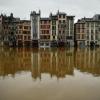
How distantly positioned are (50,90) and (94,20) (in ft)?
240

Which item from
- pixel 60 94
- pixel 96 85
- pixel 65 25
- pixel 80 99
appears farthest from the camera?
pixel 65 25

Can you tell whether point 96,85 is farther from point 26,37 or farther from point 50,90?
point 26,37

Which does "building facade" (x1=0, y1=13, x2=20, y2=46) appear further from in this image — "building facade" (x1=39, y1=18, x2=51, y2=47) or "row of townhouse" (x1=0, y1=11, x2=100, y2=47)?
"building facade" (x1=39, y1=18, x2=51, y2=47)

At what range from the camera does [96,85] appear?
1783cm

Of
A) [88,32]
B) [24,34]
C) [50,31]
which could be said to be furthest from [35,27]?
[88,32]

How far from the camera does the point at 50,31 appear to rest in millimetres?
82500

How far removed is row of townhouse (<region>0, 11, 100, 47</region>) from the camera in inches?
3241

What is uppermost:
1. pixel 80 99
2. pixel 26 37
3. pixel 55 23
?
pixel 55 23

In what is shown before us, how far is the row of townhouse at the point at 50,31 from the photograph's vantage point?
82312mm

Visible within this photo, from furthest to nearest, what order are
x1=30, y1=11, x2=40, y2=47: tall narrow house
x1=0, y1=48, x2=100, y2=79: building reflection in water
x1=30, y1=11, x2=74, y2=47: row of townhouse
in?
1. x1=30, y1=11, x2=40, y2=47: tall narrow house
2. x1=30, y1=11, x2=74, y2=47: row of townhouse
3. x1=0, y1=48, x2=100, y2=79: building reflection in water

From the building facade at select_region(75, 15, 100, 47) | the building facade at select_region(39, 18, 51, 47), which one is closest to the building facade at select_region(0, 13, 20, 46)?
the building facade at select_region(39, 18, 51, 47)

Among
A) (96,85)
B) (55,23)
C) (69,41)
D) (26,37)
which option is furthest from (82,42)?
(96,85)

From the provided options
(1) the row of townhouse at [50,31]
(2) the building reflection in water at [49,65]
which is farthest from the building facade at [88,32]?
(2) the building reflection in water at [49,65]

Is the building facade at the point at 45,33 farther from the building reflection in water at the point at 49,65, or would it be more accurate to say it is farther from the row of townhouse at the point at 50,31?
the building reflection in water at the point at 49,65
